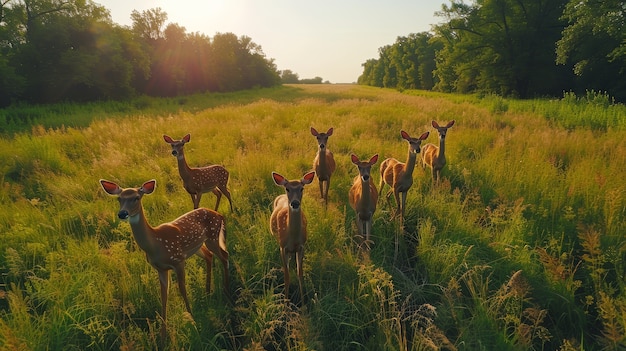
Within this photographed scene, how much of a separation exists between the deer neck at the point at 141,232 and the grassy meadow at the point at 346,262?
684mm

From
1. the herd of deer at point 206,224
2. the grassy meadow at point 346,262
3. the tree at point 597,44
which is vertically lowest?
the grassy meadow at point 346,262

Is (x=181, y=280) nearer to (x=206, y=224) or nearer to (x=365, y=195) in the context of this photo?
(x=206, y=224)

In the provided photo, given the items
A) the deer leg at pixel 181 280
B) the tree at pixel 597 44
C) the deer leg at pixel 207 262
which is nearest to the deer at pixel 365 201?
the deer leg at pixel 207 262

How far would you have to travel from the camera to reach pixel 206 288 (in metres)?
3.57

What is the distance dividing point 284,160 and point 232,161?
1397 millimetres

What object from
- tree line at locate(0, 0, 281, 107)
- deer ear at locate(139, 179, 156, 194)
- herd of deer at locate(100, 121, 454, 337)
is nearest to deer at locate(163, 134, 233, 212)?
herd of deer at locate(100, 121, 454, 337)

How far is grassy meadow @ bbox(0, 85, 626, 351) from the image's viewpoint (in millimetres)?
2879

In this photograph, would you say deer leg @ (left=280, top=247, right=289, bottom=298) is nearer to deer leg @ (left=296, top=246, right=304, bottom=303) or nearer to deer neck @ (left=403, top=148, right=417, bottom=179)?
deer leg @ (left=296, top=246, right=304, bottom=303)

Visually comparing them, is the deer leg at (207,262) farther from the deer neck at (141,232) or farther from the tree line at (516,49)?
the tree line at (516,49)

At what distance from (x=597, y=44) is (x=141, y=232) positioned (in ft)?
99.2

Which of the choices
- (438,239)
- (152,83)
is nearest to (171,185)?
(438,239)

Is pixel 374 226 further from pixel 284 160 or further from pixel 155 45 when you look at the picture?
pixel 155 45

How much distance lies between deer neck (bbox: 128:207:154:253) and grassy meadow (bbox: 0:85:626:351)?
0.68 m

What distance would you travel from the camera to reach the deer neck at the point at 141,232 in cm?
286
